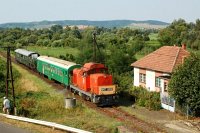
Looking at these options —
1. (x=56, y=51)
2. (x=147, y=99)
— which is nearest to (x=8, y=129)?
(x=147, y=99)

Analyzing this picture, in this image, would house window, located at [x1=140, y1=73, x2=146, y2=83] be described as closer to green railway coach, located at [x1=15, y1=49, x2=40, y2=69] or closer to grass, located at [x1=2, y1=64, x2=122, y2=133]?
grass, located at [x1=2, y1=64, x2=122, y2=133]

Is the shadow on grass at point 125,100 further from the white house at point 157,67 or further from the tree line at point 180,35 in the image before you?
the tree line at point 180,35

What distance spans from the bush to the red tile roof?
11.1ft

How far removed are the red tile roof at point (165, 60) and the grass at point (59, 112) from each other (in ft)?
27.8

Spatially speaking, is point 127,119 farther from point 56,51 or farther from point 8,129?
point 56,51

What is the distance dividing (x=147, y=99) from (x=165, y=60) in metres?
6.35

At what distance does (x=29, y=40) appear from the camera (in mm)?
126500

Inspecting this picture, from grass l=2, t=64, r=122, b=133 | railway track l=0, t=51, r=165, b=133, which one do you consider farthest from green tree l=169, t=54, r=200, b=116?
grass l=2, t=64, r=122, b=133

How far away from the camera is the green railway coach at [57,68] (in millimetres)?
36406

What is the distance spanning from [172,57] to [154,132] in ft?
47.4

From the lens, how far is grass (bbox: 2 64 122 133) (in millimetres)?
23439

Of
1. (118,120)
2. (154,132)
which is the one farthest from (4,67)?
(154,132)

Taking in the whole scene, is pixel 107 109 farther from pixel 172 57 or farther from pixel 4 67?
pixel 4 67

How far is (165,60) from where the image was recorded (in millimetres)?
35781
